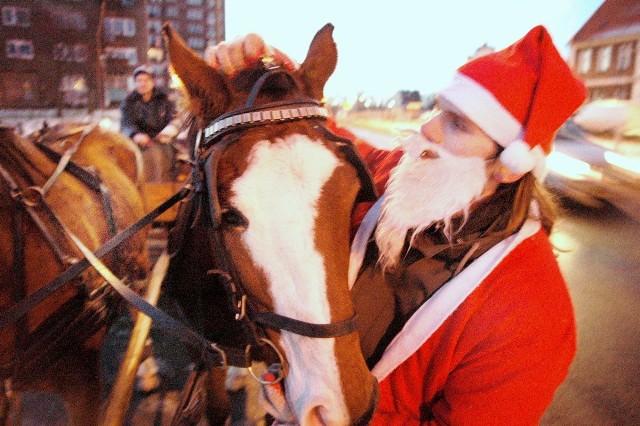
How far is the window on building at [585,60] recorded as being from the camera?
52.1ft

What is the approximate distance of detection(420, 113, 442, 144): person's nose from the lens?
142 centimetres

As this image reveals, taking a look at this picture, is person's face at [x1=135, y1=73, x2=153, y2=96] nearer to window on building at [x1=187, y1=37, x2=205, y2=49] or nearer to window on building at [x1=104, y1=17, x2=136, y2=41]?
window on building at [x1=104, y1=17, x2=136, y2=41]

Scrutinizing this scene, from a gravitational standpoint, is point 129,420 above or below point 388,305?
below

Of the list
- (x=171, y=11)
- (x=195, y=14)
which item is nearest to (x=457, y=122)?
(x=171, y=11)

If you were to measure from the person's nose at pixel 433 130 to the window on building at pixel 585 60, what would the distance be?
1822cm

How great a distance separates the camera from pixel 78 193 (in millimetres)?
2570

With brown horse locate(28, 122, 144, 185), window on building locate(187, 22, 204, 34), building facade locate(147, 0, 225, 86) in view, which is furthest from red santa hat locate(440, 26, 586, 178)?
window on building locate(187, 22, 204, 34)

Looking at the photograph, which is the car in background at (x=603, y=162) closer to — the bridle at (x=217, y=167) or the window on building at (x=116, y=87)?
the bridle at (x=217, y=167)

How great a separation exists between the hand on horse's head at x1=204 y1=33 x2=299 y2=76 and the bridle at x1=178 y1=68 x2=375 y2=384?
0.17 m

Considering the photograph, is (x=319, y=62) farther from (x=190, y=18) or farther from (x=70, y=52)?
(x=190, y=18)

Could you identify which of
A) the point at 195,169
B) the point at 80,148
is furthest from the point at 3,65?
the point at 195,169

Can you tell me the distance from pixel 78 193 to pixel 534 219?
2.64 m

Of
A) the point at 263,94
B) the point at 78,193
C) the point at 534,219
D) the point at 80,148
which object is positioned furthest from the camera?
the point at 80,148

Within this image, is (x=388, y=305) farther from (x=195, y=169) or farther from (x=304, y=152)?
(x=195, y=169)
